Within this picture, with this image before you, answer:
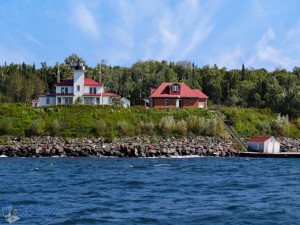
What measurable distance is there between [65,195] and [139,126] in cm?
3695

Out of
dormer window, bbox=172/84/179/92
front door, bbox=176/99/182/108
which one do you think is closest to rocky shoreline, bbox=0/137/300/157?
front door, bbox=176/99/182/108

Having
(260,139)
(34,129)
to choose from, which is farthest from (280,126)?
(34,129)

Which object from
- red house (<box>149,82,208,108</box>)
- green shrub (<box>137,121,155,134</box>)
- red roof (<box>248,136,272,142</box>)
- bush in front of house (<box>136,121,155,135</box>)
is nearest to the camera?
red roof (<box>248,136,272,142</box>)

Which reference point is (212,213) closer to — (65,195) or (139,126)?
(65,195)

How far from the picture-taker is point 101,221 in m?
21.3

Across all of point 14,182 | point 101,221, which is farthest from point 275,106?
point 101,221

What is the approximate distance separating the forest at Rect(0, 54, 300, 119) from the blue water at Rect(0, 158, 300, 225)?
143ft

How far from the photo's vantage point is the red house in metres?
77.8

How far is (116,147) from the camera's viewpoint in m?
56.6

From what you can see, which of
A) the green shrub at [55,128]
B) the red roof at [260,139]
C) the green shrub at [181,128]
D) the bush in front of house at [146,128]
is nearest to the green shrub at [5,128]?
the green shrub at [55,128]

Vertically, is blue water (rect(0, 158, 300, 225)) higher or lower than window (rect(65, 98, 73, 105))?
lower

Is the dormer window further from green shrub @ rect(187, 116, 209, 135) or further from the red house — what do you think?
green shrub @ rect(187, 116, 209, 135)

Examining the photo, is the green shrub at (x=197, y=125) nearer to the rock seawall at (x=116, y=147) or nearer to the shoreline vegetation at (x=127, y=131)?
the shoreline vegetation at (x=127, y=131)

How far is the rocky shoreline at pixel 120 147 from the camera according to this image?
55.0 meters
